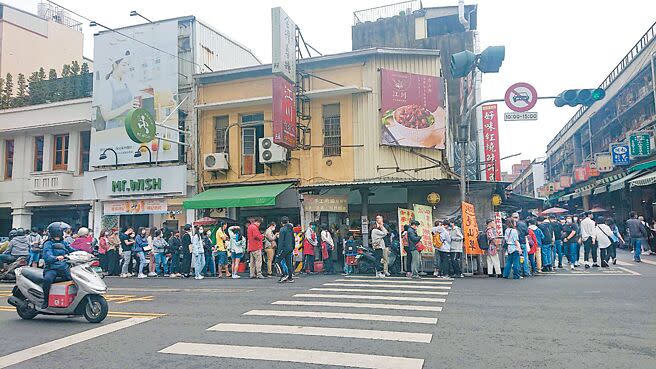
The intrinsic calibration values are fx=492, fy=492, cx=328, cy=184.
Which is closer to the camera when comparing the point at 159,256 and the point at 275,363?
the point at 275,363

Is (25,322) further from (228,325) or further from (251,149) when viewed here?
(251,149)

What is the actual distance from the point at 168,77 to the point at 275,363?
17993mm

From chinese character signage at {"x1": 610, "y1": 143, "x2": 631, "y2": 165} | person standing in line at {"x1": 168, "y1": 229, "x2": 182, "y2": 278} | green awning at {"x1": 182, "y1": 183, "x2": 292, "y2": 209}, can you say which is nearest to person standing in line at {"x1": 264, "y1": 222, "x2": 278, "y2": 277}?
green awning at {"x1": 182, "y1": 183, "x2": 292, "y2": 209}

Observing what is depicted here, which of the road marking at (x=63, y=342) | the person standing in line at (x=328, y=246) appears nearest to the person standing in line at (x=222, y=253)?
the person standing in line at (x=328, y=246)

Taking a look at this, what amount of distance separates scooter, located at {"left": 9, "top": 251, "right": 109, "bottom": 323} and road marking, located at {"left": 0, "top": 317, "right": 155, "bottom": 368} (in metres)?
0.46

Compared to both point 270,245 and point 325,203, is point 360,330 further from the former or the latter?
point 325,203

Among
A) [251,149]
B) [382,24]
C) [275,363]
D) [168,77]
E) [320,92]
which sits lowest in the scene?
[275,363]

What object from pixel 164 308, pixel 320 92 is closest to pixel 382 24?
pixel 320 92

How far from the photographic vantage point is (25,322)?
795 cm

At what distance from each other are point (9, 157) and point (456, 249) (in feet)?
74.9

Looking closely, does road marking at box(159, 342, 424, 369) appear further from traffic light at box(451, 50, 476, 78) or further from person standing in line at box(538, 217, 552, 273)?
person standing in line at box(538, 217, 552, 273)

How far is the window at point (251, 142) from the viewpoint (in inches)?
800

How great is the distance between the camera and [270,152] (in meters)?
19.4

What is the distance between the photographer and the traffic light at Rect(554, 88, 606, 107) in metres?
11.2
